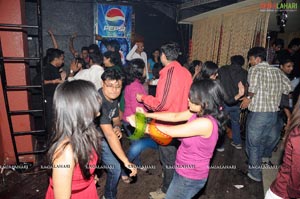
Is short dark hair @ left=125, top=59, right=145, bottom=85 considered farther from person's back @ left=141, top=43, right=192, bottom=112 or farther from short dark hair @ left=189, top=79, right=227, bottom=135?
short dark hair @ left=189, top=79, right=227, bottom=135

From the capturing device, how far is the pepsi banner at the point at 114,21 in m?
7.73

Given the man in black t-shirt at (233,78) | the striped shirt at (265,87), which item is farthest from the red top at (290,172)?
the man in black t-shirt at (233,78)

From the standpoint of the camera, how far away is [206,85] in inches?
79.4

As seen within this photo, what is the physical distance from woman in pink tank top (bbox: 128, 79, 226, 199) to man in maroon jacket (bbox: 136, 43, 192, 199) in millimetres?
820

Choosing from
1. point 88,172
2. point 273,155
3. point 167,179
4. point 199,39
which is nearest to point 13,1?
point 88,172

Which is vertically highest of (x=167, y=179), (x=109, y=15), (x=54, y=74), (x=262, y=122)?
(x=109, y=15)

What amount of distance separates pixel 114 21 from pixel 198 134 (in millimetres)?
6807

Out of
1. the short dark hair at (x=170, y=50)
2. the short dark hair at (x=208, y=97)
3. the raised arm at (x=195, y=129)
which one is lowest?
the raised arm at (x=195, y=129)

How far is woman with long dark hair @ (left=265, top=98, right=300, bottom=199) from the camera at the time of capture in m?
1.40

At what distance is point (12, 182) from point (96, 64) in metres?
2.23

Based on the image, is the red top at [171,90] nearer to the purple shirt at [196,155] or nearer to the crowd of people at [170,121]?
the crowd of people at [170,121]

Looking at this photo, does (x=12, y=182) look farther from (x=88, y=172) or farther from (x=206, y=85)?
(x=206, y=85)

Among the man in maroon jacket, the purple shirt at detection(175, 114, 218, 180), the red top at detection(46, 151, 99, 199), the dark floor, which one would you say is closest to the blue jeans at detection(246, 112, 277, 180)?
the dark floor

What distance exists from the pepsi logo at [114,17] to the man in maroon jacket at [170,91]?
5399 millimetres
